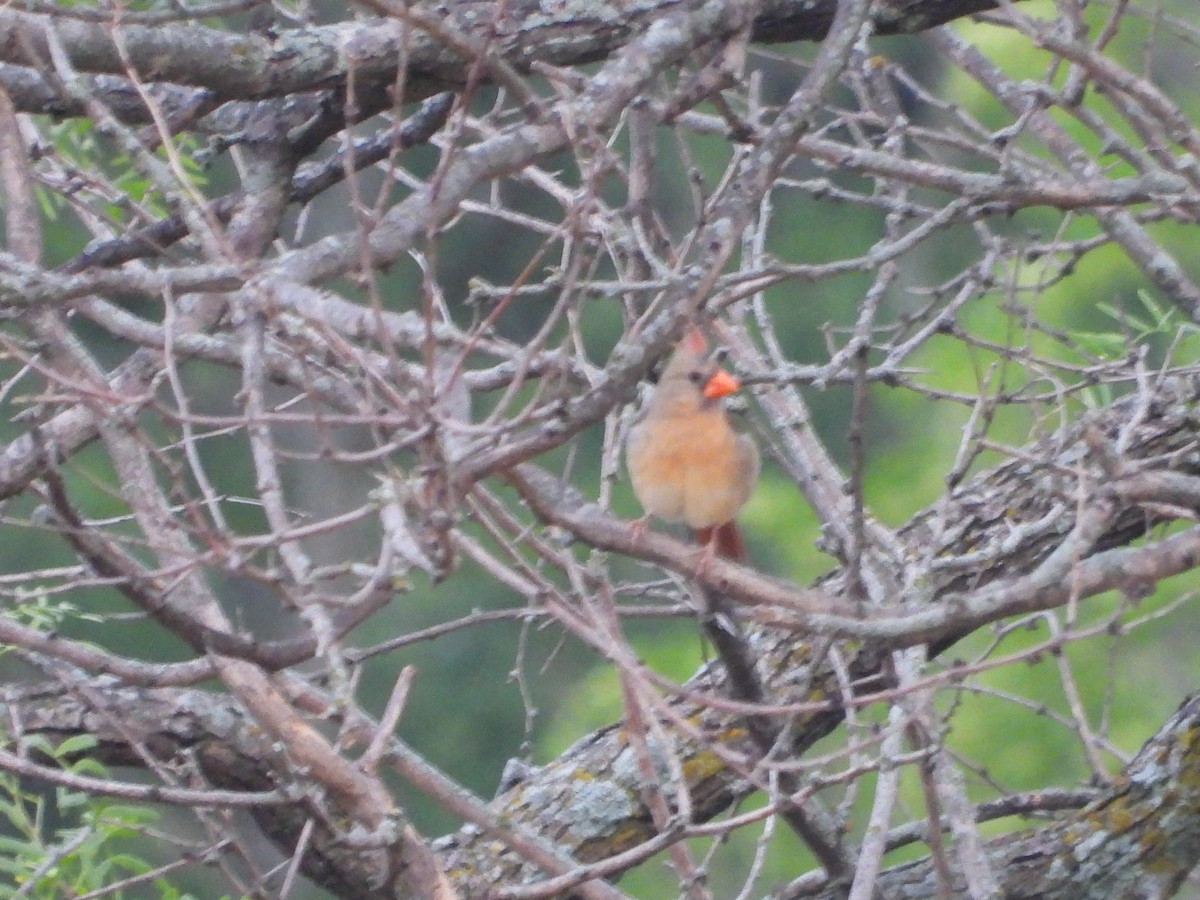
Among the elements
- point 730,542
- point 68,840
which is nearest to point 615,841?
point 730,542

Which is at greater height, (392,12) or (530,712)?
(392,12)

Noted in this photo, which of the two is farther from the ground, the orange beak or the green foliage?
Answer: the orange beak

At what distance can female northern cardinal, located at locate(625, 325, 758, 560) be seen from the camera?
387cm

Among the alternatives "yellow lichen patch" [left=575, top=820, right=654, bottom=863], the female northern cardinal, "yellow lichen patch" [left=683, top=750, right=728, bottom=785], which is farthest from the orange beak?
"yellow lichen patch" [left=575, top=820, right=654, bottom=863]

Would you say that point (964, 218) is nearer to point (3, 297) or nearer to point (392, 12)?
point (392, 12)

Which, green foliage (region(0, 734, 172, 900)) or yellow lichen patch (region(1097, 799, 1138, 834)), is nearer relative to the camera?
green foliage (region(0, 734, 172, 900))

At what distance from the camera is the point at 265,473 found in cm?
226

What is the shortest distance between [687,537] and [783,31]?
1266 mm

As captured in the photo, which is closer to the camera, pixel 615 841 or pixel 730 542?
pixel 615 841

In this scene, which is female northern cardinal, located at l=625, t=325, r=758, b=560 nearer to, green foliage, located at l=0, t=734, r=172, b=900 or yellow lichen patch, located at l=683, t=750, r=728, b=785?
yellow lichen patch, located at l=683, t=750, r=728, b=785

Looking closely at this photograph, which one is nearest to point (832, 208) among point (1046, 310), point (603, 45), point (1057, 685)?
point (1046, 310)

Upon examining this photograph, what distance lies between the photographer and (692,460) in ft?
12.8

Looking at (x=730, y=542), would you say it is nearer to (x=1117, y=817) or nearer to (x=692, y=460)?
(x=692, y=460)

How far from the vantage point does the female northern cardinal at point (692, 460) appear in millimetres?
3871
